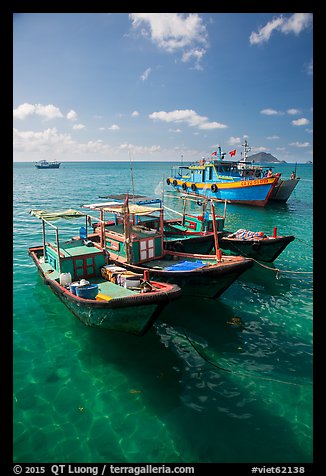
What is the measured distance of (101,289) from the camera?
1168 centimetres

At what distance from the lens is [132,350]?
34.8 feet

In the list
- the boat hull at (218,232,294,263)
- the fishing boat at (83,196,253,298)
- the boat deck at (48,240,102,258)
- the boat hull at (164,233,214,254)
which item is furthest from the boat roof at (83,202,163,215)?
the boat hull at (218,232,294,263)

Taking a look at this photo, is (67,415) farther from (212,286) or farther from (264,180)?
(264,180)

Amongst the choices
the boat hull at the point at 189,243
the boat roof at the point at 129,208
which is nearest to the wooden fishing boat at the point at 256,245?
the boat hull at the point at 189,243

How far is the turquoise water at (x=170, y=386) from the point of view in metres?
7.35

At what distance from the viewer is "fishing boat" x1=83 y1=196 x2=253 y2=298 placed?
42.9ft

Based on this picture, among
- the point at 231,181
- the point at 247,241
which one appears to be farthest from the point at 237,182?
the point at 247,241

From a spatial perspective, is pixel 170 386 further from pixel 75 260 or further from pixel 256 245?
pixel 256 245

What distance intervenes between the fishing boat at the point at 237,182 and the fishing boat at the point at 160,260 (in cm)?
2820

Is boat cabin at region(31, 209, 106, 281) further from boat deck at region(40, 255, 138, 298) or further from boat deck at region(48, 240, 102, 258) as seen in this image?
boat deck at region(40, 255, 138, 298)

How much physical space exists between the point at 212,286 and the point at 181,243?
4827 millimetres

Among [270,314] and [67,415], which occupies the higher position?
[270,314]

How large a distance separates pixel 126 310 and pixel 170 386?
8.78 feet

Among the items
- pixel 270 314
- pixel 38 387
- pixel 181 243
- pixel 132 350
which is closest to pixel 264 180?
pixel 181 243
